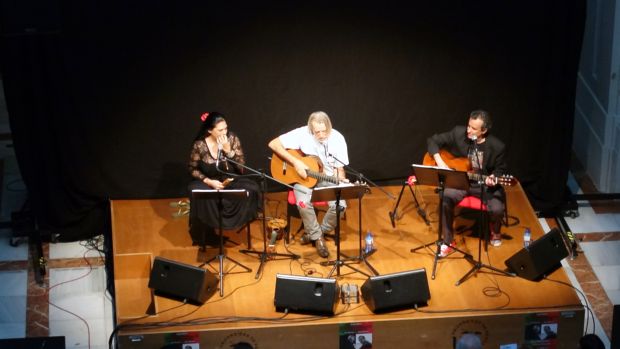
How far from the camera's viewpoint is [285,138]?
8719mm

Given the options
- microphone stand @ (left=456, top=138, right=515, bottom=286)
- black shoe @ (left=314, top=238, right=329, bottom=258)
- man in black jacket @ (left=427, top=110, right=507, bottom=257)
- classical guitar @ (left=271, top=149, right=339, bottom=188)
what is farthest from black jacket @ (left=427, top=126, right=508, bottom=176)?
black shoe @ (left=314, top=238, right=329, bottom=258)

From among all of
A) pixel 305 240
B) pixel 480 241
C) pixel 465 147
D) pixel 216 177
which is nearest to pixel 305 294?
pixel 305 240

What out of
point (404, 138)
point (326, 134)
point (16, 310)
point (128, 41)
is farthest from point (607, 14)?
point (16, 310)

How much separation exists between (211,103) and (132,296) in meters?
1.84

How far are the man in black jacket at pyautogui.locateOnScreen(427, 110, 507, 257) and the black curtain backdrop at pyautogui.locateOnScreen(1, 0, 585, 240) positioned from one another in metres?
0.74

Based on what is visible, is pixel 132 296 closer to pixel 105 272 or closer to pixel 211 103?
pixel 105 272

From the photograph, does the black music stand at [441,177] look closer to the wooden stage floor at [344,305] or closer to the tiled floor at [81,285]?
the wooden stage floor at [344,305]

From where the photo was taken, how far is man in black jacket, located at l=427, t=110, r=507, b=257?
8625 millimetres

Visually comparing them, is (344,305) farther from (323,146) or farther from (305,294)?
(323,146)

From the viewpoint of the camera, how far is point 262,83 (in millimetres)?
9172

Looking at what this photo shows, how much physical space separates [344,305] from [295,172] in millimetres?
1262

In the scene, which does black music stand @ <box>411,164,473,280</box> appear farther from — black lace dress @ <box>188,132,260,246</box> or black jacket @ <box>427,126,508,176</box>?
black lace dress @ <box>188,132,260,246</box>

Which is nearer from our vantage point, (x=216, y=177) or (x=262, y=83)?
(x=216, y=177)

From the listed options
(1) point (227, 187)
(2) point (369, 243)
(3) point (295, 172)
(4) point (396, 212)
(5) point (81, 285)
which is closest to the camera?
(1) point (227, 187)
